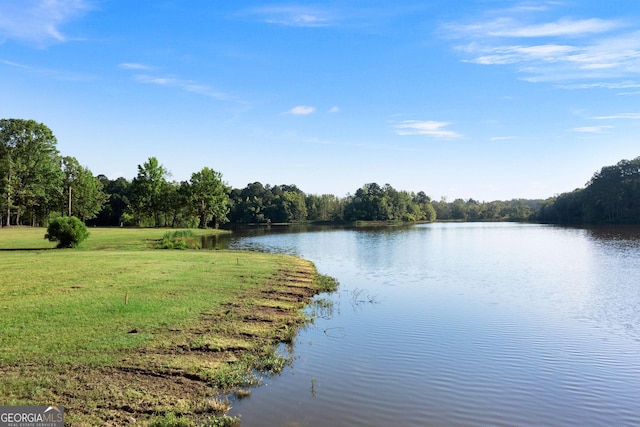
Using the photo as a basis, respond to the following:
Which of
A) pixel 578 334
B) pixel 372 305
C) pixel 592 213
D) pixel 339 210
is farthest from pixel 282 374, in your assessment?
pixel 339 210

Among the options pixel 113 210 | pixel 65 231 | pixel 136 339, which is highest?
pixel 113 210

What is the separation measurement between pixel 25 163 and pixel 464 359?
70768 mm

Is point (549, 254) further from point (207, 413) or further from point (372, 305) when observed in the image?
point (207, 413)

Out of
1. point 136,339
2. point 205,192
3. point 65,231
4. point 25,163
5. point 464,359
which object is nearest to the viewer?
point 136,339

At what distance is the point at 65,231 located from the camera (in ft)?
106

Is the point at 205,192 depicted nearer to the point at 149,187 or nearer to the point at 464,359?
the point at 149,187

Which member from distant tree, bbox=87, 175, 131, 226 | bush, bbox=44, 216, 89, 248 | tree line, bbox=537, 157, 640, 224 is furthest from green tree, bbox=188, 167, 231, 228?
tree line, bbox=537, 157, 640, 224

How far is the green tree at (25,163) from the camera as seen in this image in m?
59.9

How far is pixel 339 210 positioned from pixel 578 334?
153 metres

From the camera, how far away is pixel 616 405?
8.34m

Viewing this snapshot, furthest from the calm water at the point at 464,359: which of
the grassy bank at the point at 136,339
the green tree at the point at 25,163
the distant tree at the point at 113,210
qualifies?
the distant tree at the point at 113,210

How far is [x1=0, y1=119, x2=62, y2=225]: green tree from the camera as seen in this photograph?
5991 centimetres

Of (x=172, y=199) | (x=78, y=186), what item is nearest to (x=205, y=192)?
(x=172, y=199)

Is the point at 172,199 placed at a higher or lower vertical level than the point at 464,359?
higher
